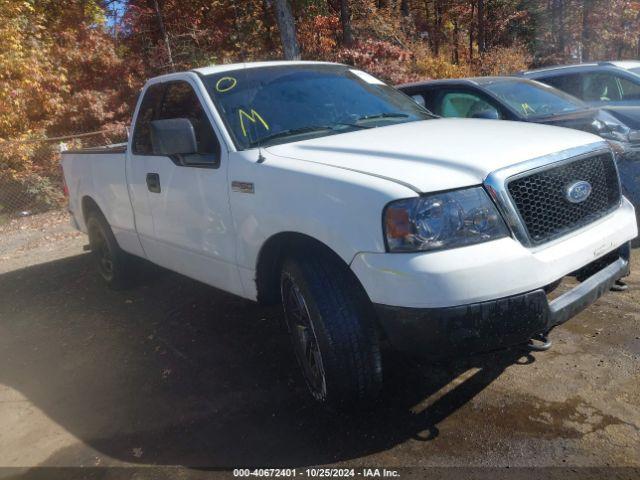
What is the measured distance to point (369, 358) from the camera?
113 inches

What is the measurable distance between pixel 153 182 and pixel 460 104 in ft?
12.8

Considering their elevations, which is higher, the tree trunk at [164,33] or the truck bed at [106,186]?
the tree trunk at [164,33]

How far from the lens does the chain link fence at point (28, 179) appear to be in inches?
432

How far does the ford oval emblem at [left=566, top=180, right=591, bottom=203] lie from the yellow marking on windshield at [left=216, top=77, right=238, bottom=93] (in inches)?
86.6

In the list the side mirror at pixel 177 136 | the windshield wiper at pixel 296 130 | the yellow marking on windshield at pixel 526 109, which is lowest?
the yellow marking on windshield at pixel 526 109

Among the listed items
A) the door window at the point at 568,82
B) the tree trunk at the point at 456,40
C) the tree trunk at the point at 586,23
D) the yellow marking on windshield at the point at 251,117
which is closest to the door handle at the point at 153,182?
the yellow marking on windshield at the point at 251,117

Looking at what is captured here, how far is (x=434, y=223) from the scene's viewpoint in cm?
252

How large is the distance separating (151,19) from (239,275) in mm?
15175

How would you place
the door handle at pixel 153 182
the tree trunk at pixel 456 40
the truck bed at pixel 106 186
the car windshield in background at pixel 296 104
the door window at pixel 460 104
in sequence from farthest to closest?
the tree trunk at pixel 456 40 → the door window at pixel 460 104 → the truck bed at pixel 106 186 → the door handle at pixel 153 182 → the car windshield in background at pixel 296 104

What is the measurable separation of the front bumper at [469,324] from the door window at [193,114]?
5.54 feet

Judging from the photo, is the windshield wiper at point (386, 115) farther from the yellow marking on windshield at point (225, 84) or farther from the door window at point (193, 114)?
the door window at point (193, 114)

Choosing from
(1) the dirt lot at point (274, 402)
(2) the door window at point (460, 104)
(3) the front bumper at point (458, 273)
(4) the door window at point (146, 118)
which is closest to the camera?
(3) the front bumper at point (458, 273)

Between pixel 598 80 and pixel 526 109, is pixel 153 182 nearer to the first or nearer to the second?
pixel 526 109

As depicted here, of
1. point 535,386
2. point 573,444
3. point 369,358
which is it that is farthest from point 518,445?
point 369,358
